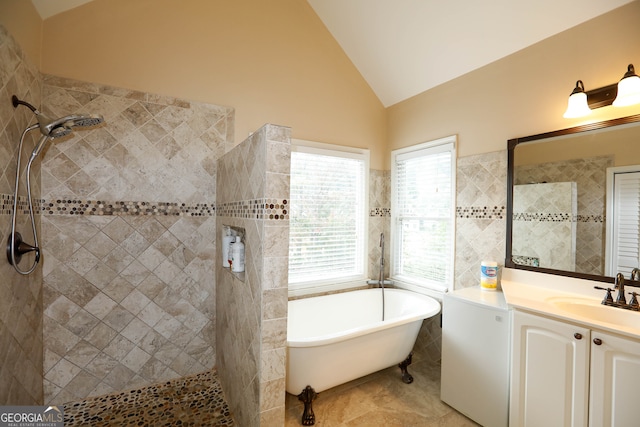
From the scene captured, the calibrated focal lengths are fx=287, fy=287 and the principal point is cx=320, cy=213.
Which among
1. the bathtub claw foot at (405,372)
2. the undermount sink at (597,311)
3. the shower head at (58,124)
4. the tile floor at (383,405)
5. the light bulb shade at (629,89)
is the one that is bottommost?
the tile floor at (383,405)

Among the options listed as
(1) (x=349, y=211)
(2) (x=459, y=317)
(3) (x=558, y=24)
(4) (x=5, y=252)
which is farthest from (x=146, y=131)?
(3) (x=558, y=24)

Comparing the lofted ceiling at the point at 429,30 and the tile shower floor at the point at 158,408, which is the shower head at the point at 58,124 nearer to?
the lofted ceiling at the point at 429,30

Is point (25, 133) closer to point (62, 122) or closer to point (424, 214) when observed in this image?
point (62, 122)

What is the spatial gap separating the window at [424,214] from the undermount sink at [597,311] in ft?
3.12

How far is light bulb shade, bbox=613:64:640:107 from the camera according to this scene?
5.11 ft

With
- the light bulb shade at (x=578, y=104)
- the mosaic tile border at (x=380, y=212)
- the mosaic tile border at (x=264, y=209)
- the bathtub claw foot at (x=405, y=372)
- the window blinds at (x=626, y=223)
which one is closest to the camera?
the mosaic tile border at (x=264, y=209)

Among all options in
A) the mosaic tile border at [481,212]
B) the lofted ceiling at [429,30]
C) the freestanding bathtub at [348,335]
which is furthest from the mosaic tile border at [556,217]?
the lofted ceiling at [429,30]

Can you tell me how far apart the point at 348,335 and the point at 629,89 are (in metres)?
2.16

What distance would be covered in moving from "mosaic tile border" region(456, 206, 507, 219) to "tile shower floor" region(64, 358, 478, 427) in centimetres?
146

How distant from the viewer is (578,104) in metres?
1.78

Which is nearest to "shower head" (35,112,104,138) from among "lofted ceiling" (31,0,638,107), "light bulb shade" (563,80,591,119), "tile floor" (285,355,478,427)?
"lofted ceiling" (31,0,638,107)

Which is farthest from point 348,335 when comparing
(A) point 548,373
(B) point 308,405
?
(A) point 548,373

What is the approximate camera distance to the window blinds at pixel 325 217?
2.80 metres

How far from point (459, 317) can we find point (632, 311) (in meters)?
0.87
